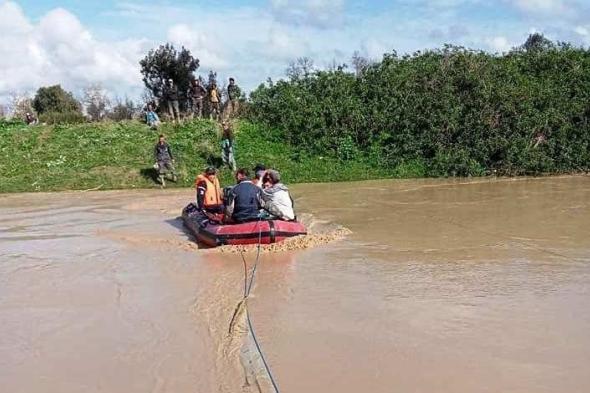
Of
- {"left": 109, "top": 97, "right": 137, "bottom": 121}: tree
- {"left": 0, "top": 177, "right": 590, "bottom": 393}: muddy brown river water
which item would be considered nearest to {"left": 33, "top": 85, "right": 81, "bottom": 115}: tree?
{"left": 109, "top": 97, "right": 137, "bottom": 121}: tree

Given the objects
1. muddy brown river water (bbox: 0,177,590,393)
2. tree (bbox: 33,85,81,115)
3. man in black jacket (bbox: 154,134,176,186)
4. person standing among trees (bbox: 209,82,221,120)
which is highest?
tree (bbox: 33,85,81,115)

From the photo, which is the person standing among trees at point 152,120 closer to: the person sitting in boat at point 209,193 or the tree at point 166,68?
the tree at point 166,68

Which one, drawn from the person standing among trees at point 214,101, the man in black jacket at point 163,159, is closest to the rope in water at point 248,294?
the man in black jacket at point 163,159

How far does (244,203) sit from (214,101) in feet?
51.9

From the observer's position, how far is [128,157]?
23969mm

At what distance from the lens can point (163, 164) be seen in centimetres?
2203

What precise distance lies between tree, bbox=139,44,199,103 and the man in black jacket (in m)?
7.97

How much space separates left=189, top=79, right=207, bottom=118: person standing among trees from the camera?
87.3 feet

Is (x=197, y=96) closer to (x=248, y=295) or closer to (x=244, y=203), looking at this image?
(x=244, y=203)

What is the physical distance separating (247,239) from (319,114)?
15.7 m

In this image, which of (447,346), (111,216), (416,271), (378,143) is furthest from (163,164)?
(447,346)

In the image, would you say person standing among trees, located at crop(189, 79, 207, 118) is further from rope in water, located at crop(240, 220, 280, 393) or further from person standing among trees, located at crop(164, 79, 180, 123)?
rope in water, located at crop(240, 220, 280, 393)

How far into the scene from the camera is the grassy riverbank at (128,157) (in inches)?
901

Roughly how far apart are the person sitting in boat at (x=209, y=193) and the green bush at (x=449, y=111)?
39.9 feet
